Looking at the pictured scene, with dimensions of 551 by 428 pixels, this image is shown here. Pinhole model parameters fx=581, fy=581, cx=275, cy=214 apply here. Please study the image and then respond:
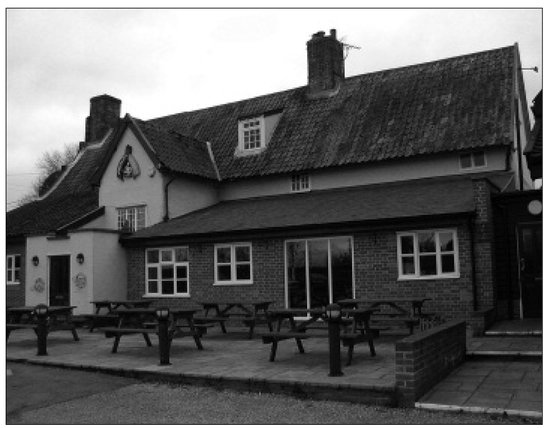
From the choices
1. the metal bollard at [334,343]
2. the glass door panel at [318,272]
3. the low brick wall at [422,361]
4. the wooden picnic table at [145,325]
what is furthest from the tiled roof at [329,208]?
→ the metal bollard at [334,343]

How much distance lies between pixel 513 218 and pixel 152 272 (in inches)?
448

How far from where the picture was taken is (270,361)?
34.1 ft

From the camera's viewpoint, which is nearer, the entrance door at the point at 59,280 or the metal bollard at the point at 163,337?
the metal bollard at the point at 163,337

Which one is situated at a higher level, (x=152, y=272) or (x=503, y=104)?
(x=503, y=104)

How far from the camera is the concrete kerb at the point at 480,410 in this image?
6.66 metres

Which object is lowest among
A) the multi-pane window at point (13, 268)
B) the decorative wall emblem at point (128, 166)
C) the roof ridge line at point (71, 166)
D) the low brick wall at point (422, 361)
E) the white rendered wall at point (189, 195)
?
the low brick wall at point (422, 361)

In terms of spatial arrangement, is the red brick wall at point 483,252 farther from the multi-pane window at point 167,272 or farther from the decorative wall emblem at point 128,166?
the decorative wall emblem at point 128,166

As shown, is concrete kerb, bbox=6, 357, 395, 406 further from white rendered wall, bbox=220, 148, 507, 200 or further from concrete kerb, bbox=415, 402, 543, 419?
white rendered wall, bbox=220, 148, 507, 200

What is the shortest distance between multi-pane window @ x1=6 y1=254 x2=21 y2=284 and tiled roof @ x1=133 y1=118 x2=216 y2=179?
25.3ft

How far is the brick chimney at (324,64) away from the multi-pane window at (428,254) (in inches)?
412

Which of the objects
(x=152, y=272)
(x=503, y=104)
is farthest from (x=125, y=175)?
(x=503, y=104)

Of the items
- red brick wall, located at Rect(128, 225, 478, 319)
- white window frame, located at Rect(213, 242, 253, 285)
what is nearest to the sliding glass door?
red brick wall, located at Rect(128, 225, 478, 319)

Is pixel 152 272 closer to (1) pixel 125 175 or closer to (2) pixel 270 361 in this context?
(1) pixel 125 175

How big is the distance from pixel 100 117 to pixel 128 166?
10373mm
